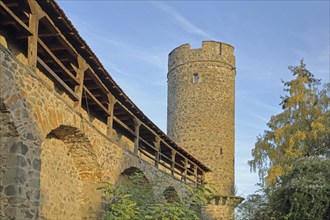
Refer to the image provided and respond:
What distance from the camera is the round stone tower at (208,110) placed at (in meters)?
25.4

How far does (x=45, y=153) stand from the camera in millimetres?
10453

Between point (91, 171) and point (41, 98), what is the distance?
350 cm

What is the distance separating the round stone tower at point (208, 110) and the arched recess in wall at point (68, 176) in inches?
538

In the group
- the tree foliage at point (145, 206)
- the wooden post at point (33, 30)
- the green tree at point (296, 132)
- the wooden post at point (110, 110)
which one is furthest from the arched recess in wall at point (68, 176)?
the green tree at point (296, 132)

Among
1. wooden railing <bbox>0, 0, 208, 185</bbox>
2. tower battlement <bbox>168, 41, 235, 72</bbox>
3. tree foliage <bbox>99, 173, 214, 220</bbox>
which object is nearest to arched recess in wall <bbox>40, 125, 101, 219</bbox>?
wooden railing <bbox>0, 0, 208, 185</bbox>

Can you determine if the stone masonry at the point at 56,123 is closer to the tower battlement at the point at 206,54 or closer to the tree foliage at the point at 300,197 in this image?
the tree foliage at the point at 300,197

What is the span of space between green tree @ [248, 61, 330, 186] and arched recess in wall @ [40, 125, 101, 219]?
1074cm

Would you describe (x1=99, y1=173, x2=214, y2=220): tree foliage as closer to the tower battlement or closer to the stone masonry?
the stone masonry

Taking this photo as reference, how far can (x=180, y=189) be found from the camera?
64.2 feet

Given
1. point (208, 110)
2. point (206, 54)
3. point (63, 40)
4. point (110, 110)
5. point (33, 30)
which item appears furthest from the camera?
point (206, 54)

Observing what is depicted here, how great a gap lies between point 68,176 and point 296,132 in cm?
1238

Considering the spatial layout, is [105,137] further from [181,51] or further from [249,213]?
[181,51]

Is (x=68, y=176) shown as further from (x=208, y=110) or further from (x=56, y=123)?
(x=208, y=110)

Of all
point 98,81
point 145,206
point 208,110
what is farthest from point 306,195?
point 208,110
